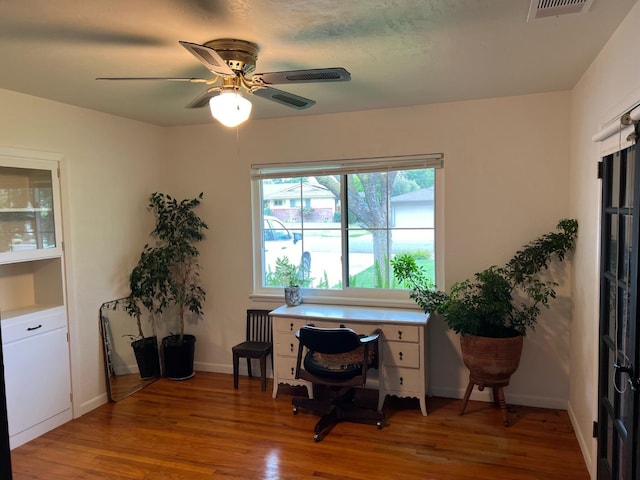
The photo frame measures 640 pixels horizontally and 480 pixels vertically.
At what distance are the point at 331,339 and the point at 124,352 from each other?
2.09 m

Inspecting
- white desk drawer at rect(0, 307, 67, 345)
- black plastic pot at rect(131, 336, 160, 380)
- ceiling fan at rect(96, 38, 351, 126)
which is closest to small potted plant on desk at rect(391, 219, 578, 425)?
ceiling fan at rect(96, 38, 351, 126)

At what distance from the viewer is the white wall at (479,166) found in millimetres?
3480

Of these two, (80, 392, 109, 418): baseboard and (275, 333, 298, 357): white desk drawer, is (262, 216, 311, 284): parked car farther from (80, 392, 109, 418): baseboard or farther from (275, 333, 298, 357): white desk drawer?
(80, 392, 109, 418): baseboard

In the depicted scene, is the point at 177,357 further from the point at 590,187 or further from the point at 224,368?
the point at 590,187

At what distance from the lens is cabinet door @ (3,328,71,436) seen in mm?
3148

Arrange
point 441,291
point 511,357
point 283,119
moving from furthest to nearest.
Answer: point 283,119
point 441,291
point 511,357

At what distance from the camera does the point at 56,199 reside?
3.47 meters

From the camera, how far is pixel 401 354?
3.50 meters

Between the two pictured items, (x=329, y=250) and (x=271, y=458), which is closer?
(x=271, y=458)

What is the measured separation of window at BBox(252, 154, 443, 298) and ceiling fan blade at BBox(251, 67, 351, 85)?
5.83 feet

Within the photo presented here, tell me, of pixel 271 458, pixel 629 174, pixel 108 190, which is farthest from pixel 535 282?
pixel 108 190

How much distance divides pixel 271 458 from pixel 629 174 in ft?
8.43

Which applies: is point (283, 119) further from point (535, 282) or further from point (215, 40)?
point (535, 282)

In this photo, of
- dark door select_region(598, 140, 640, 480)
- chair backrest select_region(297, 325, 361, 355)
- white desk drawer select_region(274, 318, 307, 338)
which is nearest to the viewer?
dark door select_region(598, 140, 640, 480)
